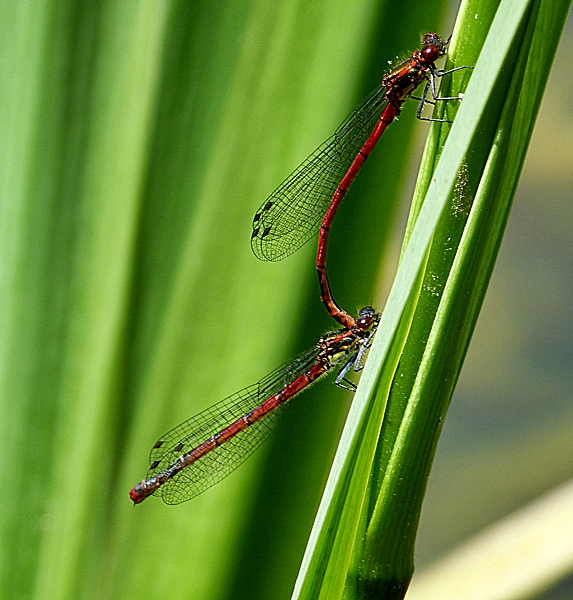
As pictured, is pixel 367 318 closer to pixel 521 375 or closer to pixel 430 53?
pixel 430 53

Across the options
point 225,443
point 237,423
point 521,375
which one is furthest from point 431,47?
point 521,375

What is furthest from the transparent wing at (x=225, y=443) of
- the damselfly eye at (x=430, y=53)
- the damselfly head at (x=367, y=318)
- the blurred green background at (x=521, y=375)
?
the blurred green background at (x=521, y=375)

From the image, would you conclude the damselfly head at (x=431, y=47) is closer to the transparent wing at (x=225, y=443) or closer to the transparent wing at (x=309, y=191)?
the transparent wing at (x=309, y=191)

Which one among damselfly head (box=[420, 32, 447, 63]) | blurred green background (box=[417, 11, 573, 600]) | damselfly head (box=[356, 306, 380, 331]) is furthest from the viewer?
blurred green background (box=[417, 11, 573, 600])

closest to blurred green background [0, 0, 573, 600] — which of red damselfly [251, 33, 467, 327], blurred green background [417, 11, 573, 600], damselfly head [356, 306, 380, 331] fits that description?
red damselfly [251, 33, 467, 327]

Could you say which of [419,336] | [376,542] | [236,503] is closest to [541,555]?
[236,503]

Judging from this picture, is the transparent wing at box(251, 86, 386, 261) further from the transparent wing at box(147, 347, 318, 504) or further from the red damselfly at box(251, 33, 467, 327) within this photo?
the transparent wing at box(147, 347, 318, 504)
